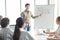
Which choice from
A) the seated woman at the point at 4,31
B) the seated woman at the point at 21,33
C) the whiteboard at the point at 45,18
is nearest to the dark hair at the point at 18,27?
the seated woman at the point at 21,33

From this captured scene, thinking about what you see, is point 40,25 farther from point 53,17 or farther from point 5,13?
point 5,13

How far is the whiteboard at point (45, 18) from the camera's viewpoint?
7.88m

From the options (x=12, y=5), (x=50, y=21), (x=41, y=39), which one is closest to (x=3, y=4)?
(x=12, y=5)

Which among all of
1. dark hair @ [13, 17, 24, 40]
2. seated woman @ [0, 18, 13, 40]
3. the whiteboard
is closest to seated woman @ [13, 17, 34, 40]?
dark hair @ [13, 17, 24, 40]

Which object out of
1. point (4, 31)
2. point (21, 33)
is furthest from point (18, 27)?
point (4, 31)

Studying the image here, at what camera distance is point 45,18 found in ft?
26.0

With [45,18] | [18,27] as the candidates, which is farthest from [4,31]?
[45,18]

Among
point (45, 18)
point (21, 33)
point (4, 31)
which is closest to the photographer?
point (21, 33)

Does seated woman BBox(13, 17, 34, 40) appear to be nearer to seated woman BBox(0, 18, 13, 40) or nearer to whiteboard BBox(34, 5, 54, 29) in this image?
seated woman BBox(0, 18, 13, 40)

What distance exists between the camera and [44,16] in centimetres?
796

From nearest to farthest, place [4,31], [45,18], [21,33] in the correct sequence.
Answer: [21,33] → [4,31] → [45,18]

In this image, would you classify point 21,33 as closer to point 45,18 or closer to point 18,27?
point 18,27

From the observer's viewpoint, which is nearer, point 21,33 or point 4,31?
point 21,33

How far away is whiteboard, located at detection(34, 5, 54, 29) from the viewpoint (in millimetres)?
7875
